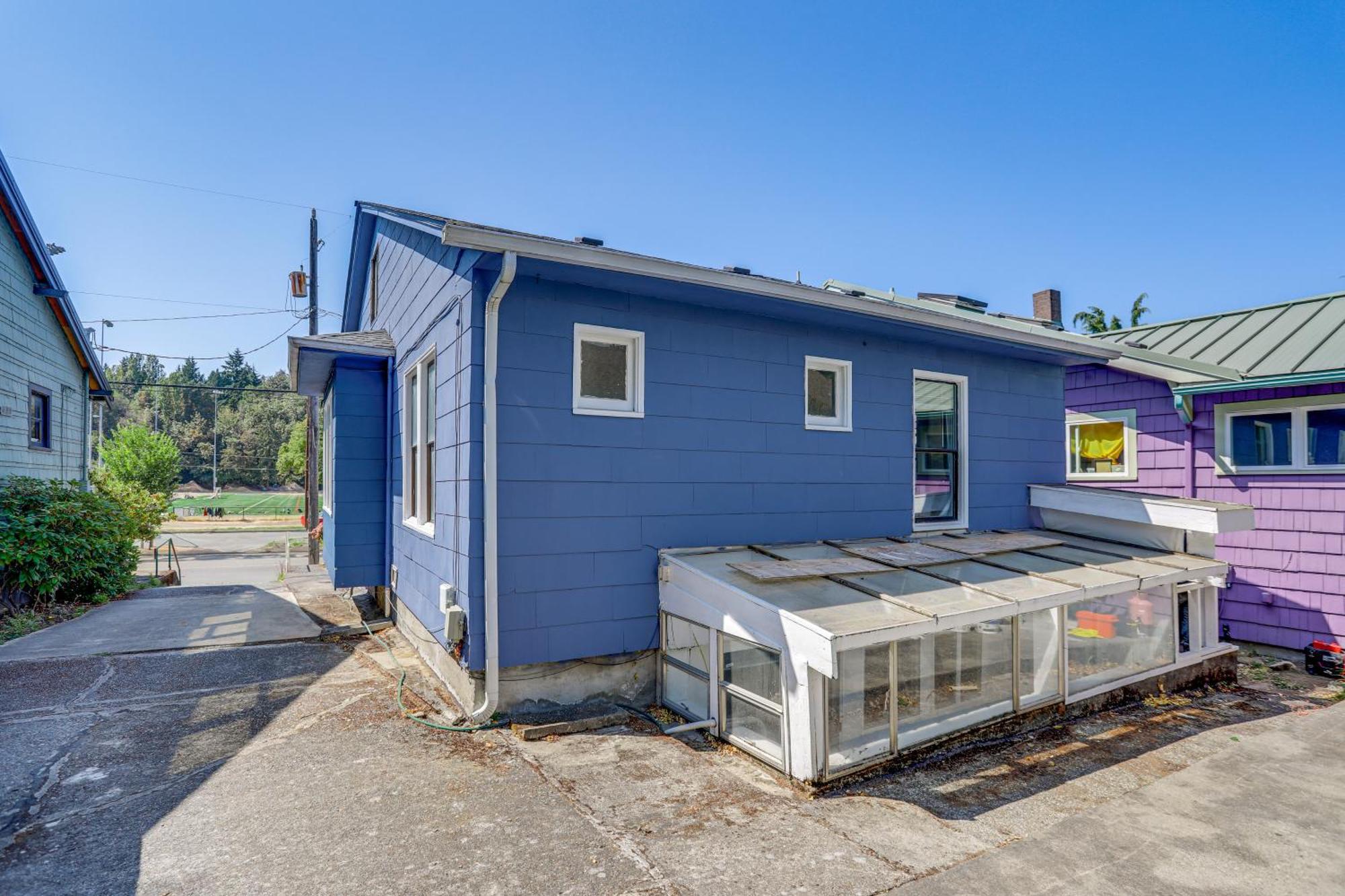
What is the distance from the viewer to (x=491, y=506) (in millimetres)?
4414

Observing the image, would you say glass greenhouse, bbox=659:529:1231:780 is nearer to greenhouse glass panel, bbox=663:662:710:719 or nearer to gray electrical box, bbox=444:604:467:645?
greenhouse glass panel, bbox=663:662:710:719

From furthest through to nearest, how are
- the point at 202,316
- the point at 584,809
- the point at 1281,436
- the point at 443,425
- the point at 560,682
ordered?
the point at 202,316 → the point at 1281,436 → the point at 443,425 → the point at 560,682 → the point at 584,809

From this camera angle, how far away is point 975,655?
4.97 metres

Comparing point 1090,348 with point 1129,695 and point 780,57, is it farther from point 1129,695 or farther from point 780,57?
point 780,57

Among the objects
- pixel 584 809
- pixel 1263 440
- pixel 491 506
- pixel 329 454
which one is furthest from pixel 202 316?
pixel 1263 440

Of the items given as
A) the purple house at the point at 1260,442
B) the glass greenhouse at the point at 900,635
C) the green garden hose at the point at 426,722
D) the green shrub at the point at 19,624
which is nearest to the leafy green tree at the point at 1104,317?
the purple house at the point at 1260,442

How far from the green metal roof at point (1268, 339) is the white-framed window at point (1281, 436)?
416mm

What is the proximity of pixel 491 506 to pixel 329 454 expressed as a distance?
16.6 ft

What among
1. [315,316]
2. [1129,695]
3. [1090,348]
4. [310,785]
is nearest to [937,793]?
[1129,695]

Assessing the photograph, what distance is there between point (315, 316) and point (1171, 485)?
59.3ft

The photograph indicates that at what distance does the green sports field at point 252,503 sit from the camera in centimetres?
4075

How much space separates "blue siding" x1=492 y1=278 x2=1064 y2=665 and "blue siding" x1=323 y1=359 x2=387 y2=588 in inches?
145

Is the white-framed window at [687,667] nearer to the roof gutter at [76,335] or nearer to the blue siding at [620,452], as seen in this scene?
the blue siding at [620,452]

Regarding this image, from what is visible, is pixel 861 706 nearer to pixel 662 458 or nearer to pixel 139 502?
pixel 662 458
